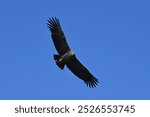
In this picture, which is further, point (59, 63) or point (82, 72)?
point (82, 72)

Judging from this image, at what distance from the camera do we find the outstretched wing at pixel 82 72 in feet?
95.9

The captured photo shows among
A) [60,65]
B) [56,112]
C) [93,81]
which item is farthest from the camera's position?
[93,81]

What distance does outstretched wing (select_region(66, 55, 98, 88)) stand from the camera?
2922 centimetres

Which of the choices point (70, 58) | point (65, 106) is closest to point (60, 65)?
point (70, 58)

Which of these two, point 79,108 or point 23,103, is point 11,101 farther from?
point 79,108

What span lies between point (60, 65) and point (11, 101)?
4246 mm

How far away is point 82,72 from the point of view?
2989 centimetres

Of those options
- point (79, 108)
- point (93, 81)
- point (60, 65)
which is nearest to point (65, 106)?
point (79, 108)

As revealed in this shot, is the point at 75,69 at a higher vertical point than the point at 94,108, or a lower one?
higher

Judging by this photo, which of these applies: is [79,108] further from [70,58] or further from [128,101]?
[70,58]

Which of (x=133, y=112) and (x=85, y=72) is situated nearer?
(x=133, y=112)

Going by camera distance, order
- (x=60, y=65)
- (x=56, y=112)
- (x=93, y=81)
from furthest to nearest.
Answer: (x=93, y=81)
(x=60, y=65)
(x=56, y=112)

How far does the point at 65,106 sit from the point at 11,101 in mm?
2030

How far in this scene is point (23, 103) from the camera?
24281mm
